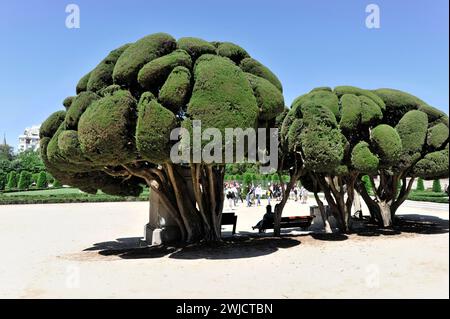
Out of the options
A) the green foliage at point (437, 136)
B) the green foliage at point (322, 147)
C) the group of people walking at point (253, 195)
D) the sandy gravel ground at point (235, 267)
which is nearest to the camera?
the sandy gravel ground at point (235, 267)

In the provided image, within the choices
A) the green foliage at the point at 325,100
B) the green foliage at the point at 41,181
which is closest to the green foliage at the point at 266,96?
the green foliage at the point at 325,100

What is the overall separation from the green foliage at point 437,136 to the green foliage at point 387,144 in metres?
1.62

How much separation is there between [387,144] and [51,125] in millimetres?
10217

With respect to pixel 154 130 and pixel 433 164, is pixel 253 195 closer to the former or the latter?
pixel 433 164

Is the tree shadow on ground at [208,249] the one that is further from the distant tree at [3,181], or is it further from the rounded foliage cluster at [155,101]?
the distant tree at [3,181]

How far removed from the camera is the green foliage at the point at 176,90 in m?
9.15

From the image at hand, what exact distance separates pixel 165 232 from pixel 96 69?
211 inches

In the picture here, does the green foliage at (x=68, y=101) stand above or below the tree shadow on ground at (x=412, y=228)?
above

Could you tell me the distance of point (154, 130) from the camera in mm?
8844

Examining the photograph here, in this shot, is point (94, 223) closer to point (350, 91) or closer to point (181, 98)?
point (181, 98)

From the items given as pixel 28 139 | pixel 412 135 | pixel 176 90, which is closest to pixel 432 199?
pixel 412 135

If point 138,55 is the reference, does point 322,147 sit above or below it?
below

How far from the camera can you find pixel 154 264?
918 centimetres

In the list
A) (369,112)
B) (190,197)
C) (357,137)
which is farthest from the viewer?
(357,137)
